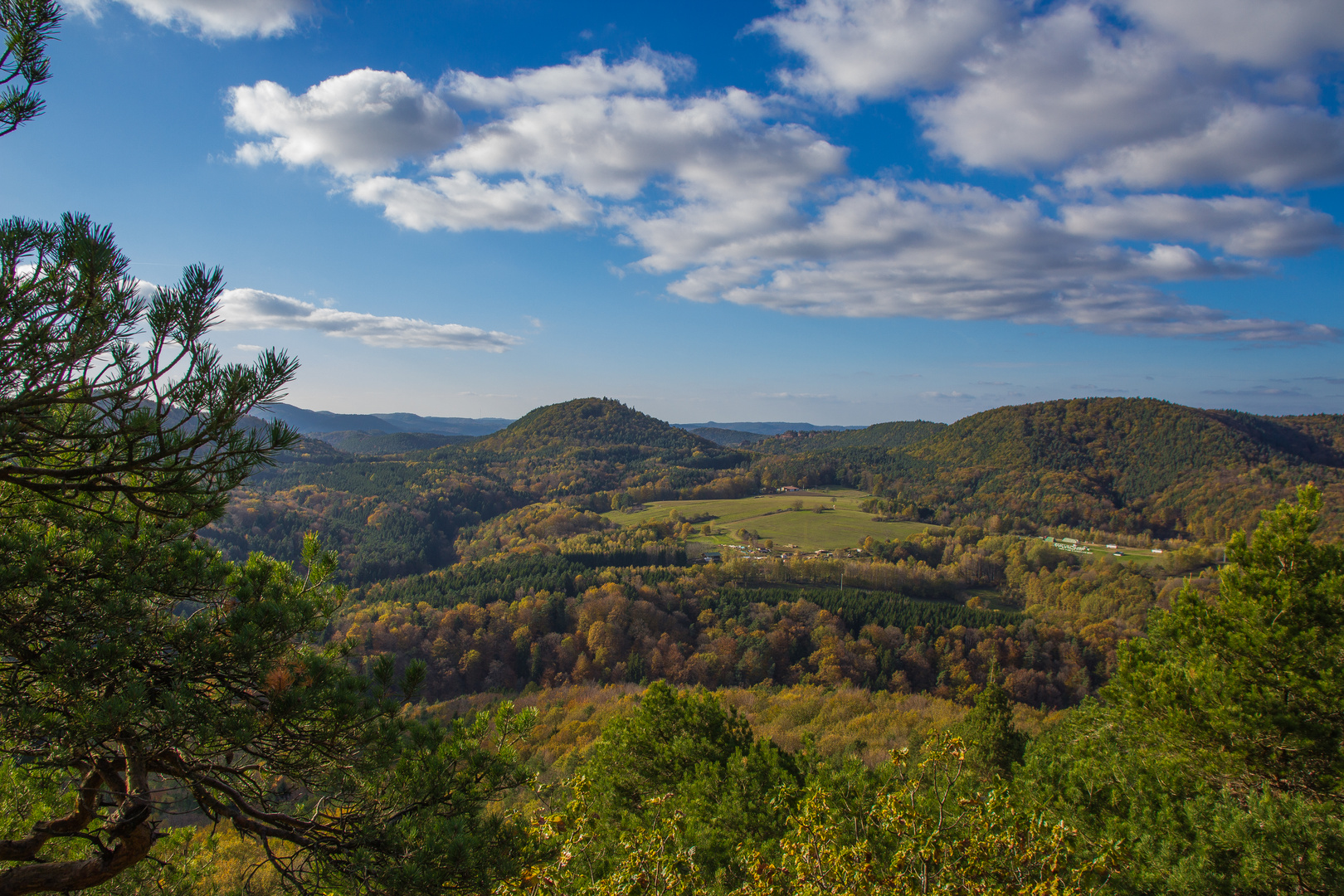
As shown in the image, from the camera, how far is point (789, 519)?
10444cm

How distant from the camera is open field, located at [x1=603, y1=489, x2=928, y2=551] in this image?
3645 inches

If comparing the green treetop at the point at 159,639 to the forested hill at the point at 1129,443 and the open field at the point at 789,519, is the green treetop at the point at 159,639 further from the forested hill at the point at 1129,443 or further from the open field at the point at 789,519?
the forested hill at the point at 1129,443

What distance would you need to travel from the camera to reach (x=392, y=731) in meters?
5.03

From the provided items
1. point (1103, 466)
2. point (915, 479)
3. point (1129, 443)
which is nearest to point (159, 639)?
point (915, 479)

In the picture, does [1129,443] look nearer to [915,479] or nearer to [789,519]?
[915,479]

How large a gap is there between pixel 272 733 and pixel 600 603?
58.2 metres

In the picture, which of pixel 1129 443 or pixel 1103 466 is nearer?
pixel 1103 466

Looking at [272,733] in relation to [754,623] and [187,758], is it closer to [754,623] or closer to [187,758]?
[187,758]

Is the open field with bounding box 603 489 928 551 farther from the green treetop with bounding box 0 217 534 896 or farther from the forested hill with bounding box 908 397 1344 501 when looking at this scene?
the green treetop with bounding box 0 217 534 896

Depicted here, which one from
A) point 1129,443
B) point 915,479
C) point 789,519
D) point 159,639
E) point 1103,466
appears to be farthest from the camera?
point 1129,443

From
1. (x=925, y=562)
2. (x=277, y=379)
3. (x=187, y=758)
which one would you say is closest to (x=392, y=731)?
(x=187, y=758)

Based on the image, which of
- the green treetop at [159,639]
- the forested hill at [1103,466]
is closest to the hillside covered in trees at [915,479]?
the forested hill at [1103,466]

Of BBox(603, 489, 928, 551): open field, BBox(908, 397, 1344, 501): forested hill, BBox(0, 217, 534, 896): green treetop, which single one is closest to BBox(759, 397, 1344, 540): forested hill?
BBox(908, 397, 1344, 501): forested hill

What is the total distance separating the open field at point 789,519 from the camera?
92581 millimetres
